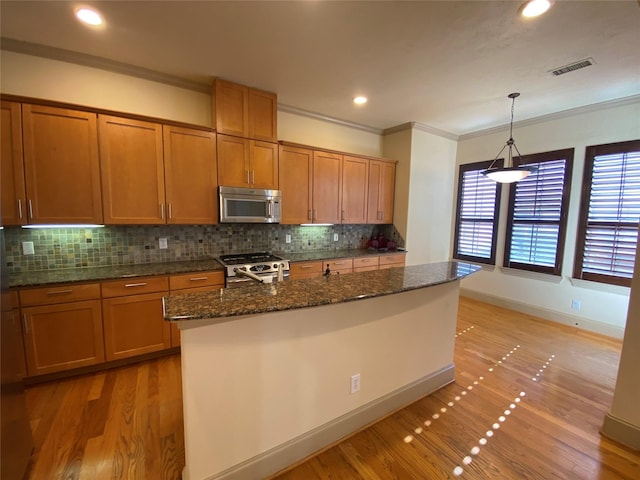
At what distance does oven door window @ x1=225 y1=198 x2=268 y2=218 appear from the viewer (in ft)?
9.94

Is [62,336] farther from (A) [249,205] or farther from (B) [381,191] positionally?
(B) [381,191]

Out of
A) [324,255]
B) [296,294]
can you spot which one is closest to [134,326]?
[296,294]

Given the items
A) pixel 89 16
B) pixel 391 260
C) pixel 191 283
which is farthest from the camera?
pixel 391 260

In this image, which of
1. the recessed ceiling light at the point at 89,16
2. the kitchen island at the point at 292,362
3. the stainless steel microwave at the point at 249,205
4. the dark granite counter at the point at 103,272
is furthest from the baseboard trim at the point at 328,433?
the recessed ceiling light at the point at 89,16

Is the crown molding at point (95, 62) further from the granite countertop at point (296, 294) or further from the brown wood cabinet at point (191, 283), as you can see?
the granite countertop at point (296, 294)

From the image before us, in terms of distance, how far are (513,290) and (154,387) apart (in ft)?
16.3

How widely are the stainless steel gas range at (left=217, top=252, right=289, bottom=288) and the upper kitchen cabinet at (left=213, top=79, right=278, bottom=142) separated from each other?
143 cm

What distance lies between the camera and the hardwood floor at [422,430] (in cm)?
155

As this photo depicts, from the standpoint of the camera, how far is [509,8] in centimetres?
179

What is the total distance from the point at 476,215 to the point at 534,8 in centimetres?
343

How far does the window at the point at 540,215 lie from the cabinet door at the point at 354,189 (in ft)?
7.66

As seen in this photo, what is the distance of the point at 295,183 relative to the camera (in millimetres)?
3562

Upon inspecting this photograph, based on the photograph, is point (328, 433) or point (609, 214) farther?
point (609, 214)

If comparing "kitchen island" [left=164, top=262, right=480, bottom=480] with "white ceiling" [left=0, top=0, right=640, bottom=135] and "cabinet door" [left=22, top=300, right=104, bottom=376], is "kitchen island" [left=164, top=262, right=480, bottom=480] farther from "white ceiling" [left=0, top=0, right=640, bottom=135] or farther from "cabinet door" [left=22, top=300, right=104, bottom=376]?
"white ceiling" [left=0, top=0, right=640, bottom=135]
